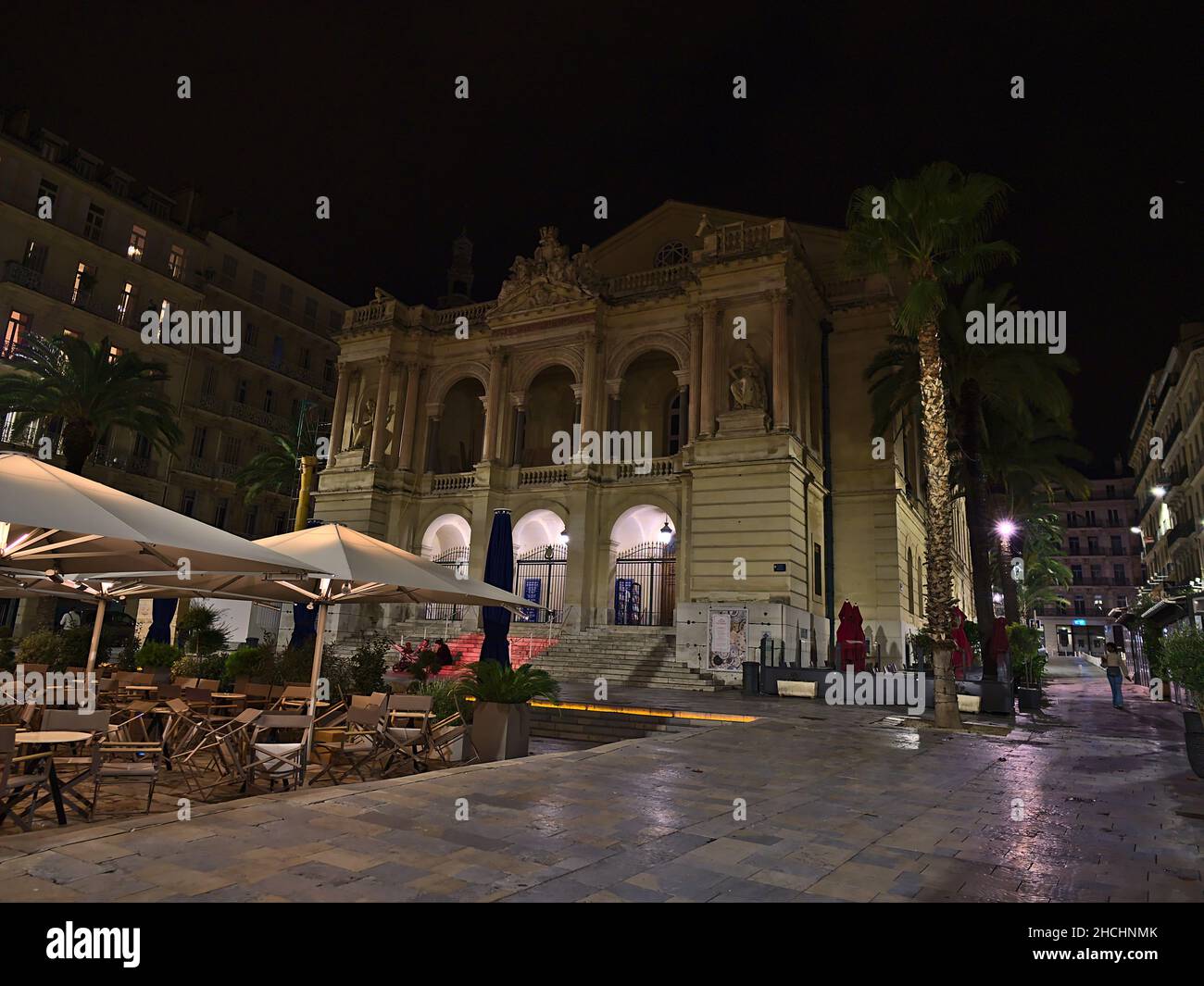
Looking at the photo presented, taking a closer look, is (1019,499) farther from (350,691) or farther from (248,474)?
(248,474)

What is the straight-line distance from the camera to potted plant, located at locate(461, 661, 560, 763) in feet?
32.9

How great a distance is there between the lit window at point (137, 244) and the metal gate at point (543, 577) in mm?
24451

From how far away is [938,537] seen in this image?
15703 millimetres

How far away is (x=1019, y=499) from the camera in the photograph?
32.3 m

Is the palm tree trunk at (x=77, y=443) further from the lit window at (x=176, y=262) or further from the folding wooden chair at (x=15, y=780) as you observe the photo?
the folding wooden chair at (x=15, y=780)

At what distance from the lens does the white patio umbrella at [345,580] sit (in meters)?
9.25

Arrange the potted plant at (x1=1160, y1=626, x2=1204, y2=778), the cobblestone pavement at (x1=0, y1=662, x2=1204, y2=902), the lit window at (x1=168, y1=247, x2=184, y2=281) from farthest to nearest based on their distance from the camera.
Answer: the lit window at (x1=168, y1=247, x2=184, y2=281), the potted plant at (x1=1160, y1=626, x2=1204, y2=778), the cobblestone pavement at (x1=0, y1=662, x2=1204, y2=902)

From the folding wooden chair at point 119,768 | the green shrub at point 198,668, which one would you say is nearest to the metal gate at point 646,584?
the green shrub at point 198,668

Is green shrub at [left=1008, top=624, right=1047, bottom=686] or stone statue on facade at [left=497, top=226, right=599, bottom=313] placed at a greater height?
stone statue on facade at [left=497, top=226, right=599, bottom=313]

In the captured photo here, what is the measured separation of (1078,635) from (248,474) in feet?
302

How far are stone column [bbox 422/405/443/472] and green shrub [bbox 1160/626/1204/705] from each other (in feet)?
97.8

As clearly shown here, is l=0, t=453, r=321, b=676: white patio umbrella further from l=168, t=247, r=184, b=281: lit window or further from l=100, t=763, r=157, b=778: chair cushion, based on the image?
l=168, t=247, r=184, b=281: lit window

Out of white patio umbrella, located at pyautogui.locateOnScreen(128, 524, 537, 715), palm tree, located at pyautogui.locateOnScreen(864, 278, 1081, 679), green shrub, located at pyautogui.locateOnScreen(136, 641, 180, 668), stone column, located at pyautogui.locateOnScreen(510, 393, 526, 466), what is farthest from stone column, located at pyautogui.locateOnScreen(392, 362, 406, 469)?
white patio umbrella, located at pyautogui.locateOnScreen(128, 524, 537, 715)
